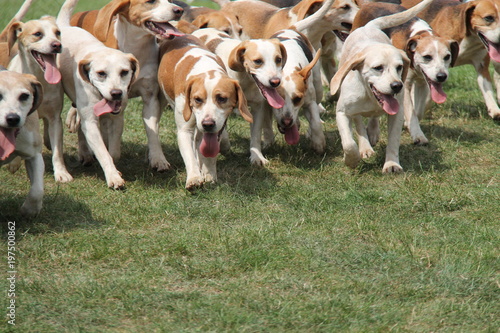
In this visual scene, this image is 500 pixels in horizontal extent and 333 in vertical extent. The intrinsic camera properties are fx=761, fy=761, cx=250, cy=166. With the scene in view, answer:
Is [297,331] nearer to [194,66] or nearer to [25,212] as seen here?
[25,212]

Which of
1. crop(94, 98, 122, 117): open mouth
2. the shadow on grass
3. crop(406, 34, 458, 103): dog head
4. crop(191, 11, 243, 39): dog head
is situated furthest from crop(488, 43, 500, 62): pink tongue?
the shadow on grass

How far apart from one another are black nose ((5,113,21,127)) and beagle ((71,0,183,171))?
7.08 ft

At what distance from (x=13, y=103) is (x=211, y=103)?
1631 mm

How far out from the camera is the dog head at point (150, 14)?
7.46 metres

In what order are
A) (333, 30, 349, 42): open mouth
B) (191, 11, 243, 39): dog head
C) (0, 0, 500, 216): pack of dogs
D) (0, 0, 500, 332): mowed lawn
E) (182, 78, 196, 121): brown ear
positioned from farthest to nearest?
(333, 30, 349, 42): open mouth, (191, 11, 243, 39): dog head, (0, 0, 500, 216): pack of dogs, (182, 78, 196, 121): brown ear, (0, 0, 500, 332): mowed lawn

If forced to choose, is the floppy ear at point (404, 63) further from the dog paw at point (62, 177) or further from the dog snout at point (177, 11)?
the dog paw at point (62, 177)

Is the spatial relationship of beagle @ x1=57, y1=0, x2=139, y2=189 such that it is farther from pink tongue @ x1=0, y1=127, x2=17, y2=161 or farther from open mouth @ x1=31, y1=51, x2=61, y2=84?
pink tongue @ x1=0, y1=127, x2=17, y2=161

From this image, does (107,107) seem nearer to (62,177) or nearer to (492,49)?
(62,177)

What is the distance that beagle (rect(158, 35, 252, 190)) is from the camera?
247 inches

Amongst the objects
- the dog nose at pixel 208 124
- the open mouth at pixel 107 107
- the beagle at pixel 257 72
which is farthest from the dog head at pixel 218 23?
the dog nose at pixel 208 124

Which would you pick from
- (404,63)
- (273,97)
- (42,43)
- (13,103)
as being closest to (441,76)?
(404,63)

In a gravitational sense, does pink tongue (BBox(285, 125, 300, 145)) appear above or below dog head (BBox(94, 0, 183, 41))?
below

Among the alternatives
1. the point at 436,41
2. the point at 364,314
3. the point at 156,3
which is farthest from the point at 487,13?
the point at 364,314

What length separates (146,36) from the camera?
768 centimetres
